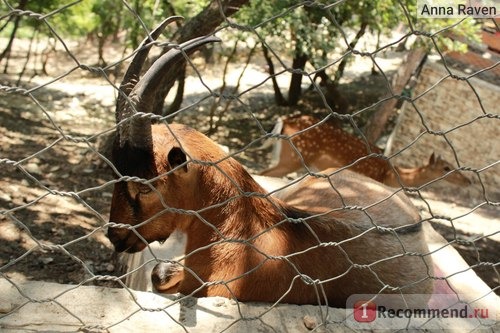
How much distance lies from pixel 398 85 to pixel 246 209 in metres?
6.92

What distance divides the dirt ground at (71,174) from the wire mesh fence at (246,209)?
2 cm

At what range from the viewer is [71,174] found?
6344 millimetres

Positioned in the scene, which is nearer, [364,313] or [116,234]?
[364,313]

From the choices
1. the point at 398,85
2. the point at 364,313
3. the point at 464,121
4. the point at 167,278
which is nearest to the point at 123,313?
the point at 167,278

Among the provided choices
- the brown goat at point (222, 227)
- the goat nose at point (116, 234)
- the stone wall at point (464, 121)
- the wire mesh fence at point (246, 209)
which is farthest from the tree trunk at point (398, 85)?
the goat nose at point (116, 234)

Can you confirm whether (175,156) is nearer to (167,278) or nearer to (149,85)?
(149,85)

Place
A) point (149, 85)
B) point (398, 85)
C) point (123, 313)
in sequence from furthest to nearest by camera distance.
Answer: point (398, 85) → point (149, 85) → point (123, 313)

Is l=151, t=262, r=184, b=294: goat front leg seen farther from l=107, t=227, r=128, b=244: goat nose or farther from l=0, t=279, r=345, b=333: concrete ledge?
l=0, t=279, r=345, b=333: concrete ledge

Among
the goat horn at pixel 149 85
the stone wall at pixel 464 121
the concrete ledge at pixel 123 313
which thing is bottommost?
the concrete ledge at pixel 123 313

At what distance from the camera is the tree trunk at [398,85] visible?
8.88 metres

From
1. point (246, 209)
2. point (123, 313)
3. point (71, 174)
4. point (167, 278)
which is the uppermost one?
point (71, 174)

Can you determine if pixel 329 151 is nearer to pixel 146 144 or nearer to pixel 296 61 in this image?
pixel 296 61

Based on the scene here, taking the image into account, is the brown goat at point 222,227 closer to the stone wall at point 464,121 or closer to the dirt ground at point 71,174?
the dirt ground at point 71,174

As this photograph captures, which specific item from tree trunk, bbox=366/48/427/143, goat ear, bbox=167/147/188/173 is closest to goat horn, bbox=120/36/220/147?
goat ear, bbox=167/147/188/173
